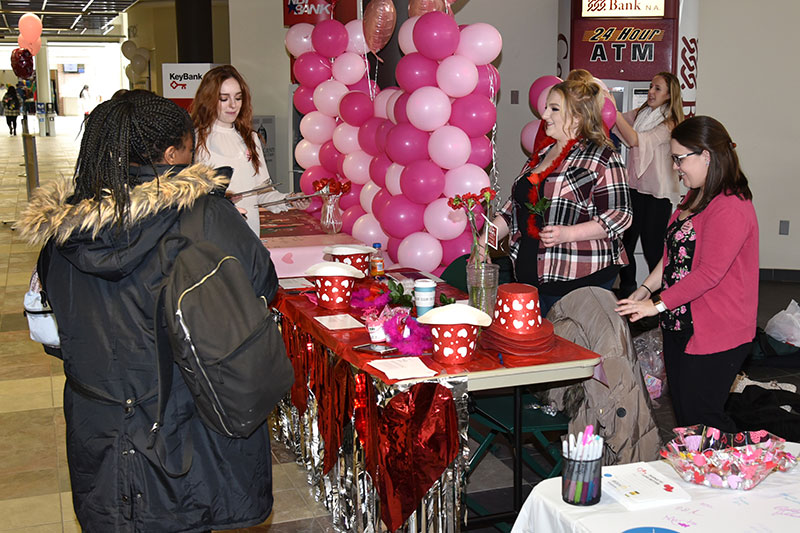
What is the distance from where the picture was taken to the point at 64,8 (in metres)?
22.6

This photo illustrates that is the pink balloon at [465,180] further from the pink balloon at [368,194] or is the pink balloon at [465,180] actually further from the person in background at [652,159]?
the person in background at [652,159]

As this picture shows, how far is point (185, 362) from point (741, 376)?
11.4ft

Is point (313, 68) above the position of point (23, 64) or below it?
below

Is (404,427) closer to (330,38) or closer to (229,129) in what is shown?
(229,129)

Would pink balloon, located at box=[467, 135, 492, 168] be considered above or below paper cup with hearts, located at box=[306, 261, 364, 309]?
above

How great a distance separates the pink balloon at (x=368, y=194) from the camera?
514 cm

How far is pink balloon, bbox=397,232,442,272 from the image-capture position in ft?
15.3

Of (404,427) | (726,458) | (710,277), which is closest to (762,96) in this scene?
(710,277)

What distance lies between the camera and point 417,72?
4555mm

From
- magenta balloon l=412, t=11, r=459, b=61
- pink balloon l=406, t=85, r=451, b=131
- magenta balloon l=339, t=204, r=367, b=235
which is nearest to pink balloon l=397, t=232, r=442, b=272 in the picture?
pink balloon l=406, t=85, r=451, b=131

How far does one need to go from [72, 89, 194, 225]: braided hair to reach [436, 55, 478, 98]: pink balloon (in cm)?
282

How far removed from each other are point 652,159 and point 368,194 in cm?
217

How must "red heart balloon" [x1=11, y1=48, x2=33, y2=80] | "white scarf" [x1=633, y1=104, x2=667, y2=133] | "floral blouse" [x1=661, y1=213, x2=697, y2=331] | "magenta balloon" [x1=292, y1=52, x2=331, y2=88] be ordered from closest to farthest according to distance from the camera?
"floral blouse" [x1=661, y1=213, x2=697, y2=331] < "magenta balloon" [x1=292, y1=52, x2=331, y2=88] < "white scarf" [x1=633, y1=104, x2=667, y2=133] < "red heart balloon" [x1=11, y1=48, x2=33, y2=80]

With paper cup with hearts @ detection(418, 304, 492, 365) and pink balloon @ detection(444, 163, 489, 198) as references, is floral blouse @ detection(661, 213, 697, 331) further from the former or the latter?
pink balloon @ detection(444, 163, 489, 198)
